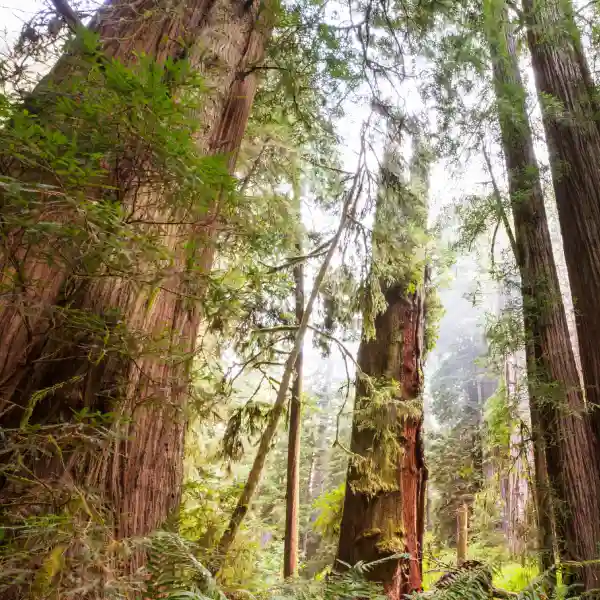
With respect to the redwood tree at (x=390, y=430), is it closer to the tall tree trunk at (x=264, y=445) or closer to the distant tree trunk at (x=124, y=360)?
the tall tree trunk at (x=264, y=445)

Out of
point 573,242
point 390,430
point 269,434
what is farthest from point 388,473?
point 573,242

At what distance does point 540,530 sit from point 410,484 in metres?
1.41

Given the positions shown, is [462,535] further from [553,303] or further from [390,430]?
[553,303]

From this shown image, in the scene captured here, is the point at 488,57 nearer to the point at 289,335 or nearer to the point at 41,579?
the point at 289,335

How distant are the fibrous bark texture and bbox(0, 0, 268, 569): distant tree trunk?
2856 millimetres

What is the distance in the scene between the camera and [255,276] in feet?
8.18

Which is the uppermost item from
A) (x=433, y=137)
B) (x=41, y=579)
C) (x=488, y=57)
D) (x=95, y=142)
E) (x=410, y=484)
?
(x=488, y=57)

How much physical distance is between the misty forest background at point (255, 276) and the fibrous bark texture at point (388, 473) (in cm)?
3

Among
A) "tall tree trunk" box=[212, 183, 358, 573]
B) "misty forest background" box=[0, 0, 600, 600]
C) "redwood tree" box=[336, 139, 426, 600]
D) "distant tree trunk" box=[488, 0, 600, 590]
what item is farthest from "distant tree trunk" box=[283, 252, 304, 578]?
"distant tree trunk" box=[488, 0, 600, 590]

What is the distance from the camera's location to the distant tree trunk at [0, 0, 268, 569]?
1.69 m

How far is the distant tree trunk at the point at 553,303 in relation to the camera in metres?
4.02

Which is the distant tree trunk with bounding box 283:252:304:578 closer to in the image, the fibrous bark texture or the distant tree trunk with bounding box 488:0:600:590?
the fibrous bark texture

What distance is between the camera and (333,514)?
20.9 feet

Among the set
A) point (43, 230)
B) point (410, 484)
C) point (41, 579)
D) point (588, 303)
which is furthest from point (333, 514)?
point (43, 230)
